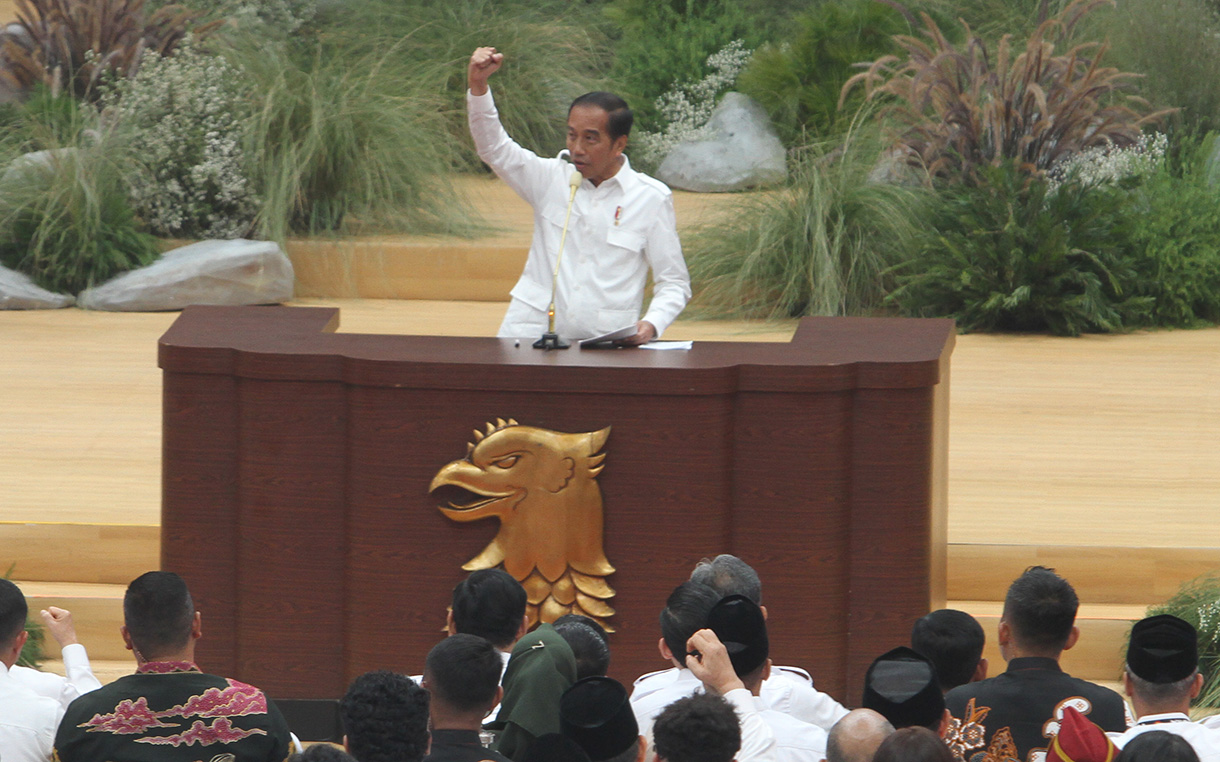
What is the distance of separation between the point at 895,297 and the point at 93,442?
445 centimetres

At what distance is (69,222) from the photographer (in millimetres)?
9383

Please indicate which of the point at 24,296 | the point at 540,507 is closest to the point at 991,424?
the point at 540,507

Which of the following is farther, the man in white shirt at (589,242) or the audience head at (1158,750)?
the man in white shirt at (589,242)

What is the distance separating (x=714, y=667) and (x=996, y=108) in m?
7.23

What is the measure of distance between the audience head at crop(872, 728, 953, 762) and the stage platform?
9.03 ft

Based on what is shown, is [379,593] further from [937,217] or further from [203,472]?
[937,217]

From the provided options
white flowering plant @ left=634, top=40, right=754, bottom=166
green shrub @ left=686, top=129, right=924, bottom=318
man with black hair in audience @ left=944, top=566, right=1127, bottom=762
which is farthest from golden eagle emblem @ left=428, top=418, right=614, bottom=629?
white flowering plant @ left=634, top=40, right=754, bottom=166

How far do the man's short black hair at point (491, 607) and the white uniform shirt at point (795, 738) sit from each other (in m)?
0.59

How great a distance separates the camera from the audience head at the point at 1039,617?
127 inches

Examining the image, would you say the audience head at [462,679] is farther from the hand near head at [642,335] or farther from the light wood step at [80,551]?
the light wood step at [80,551]

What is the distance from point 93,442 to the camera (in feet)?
21.4

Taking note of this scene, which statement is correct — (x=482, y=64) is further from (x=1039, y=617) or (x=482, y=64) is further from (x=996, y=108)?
(x=996, y=108)

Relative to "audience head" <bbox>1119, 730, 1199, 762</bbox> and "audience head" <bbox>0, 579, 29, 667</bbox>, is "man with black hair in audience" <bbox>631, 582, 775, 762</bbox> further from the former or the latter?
"audience head" <bbox>0, 579, 29, 667</bbox>

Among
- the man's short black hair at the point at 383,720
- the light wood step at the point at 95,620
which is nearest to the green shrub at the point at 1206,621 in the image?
the man's short black hair at the point at 383,720
